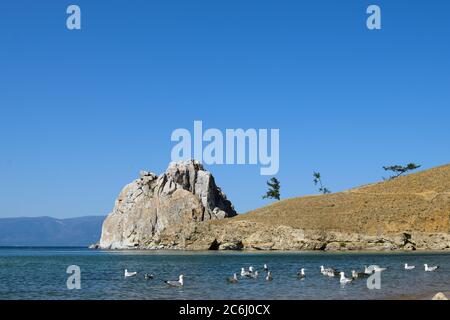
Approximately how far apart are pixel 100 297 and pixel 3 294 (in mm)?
8680

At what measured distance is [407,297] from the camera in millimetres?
36969

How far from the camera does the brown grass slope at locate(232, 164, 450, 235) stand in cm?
14088

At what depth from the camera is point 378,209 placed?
5906 inches

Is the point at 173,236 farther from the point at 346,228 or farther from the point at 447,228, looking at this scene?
the point at 447,228

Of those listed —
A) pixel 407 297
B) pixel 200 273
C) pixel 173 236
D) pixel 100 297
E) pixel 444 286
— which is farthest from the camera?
pixel 173 236

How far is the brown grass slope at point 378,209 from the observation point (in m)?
141

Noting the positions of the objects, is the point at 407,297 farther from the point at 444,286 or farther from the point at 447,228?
the point at 447,228

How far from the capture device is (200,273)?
209ft

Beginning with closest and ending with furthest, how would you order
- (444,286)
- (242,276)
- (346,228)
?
(444,286) < (242,276) < (346,228)

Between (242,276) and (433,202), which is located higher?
(433,202)

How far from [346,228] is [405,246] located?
16129mm
